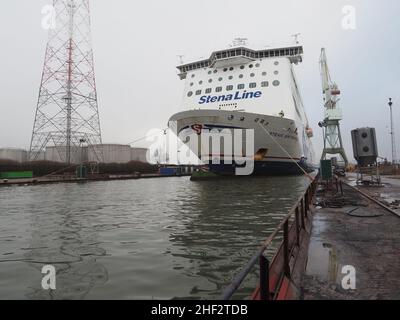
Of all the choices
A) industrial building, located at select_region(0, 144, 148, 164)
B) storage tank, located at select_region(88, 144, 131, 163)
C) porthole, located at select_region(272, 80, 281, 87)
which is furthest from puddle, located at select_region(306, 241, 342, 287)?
storage tank, located at select_region(88, 144, 131, 163)

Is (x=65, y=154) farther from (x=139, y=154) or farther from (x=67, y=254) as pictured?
(x=67, y=254)

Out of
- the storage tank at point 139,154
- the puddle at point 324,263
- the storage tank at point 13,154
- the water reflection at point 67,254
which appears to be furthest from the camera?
the storage tank at point 139,154

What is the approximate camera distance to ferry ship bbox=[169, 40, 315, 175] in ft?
95.9

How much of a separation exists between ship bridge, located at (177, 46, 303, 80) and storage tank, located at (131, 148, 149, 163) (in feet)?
124

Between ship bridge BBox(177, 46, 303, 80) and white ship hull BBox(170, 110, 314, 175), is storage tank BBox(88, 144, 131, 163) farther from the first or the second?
white ship hull BBox(170, 110, 314, 175)

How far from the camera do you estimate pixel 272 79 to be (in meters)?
35.6

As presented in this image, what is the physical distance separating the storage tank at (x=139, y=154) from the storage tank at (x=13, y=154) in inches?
838

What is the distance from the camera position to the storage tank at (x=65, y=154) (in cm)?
5178

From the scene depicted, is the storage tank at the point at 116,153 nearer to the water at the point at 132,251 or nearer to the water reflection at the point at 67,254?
the water at the point at 132,251

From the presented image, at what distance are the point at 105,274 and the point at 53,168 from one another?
47392 millimetres

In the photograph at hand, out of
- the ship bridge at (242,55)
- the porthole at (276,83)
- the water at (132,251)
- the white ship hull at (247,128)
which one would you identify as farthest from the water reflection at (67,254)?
the ship bridge at (242,55)

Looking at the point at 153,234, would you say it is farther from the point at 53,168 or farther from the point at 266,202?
the point at 53,168

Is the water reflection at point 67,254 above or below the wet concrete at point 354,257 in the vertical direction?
below
